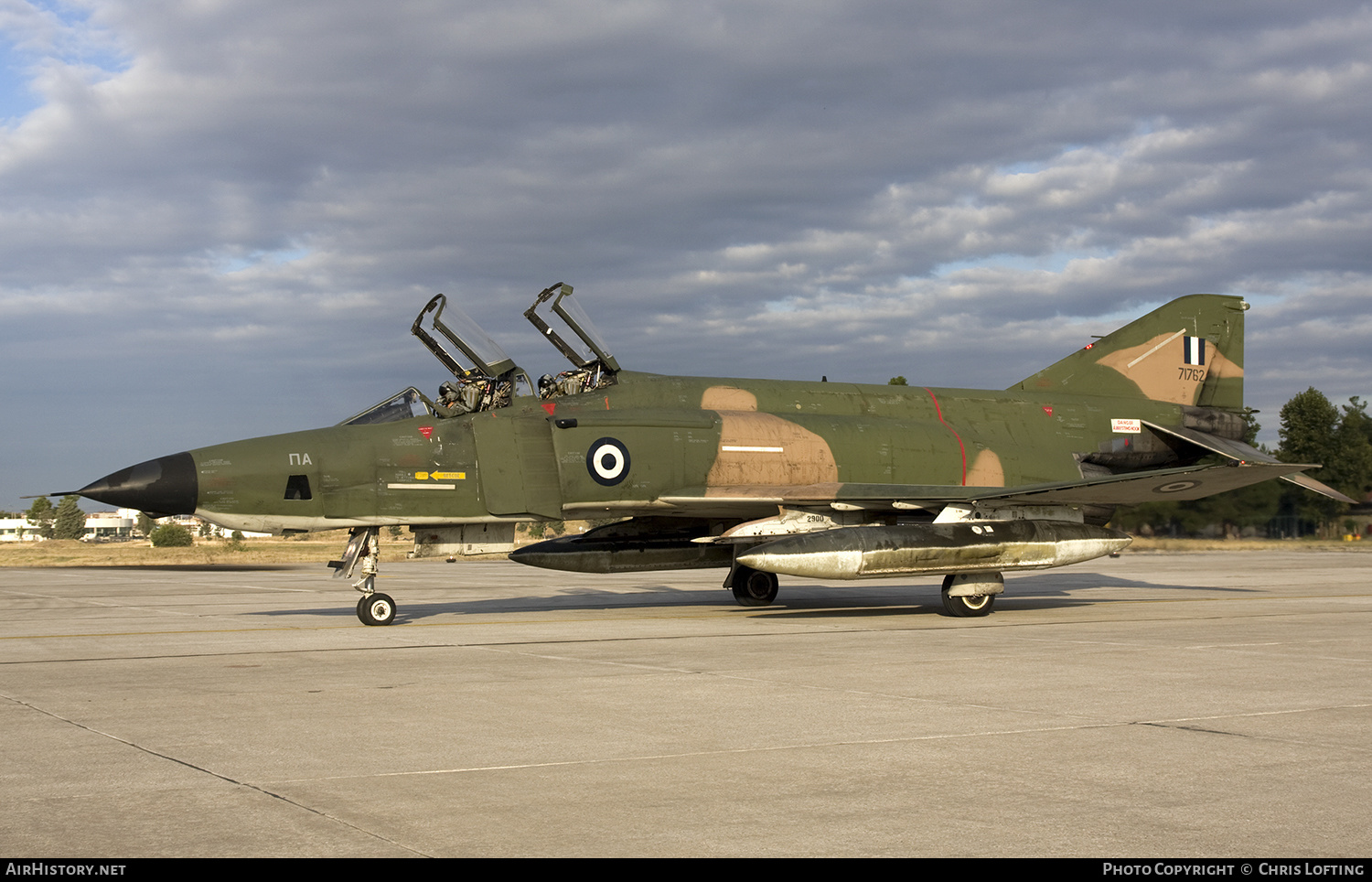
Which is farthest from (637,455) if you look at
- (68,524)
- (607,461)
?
(68,524)

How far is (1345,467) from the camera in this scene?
54.8 m

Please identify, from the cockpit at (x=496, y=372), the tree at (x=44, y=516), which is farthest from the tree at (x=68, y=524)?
the cockpit at (x=496, y=372)

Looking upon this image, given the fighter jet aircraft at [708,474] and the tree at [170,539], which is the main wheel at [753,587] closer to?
the fighter jet aircraft at [708,474]

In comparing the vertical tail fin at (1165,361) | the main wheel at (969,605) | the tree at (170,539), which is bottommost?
the tree at (170,539)

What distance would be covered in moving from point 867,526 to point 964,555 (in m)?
1.28

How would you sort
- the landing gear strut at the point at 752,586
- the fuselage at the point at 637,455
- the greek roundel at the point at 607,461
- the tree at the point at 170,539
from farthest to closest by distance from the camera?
the tree at the point at 170,539
the landing gear strut at the point at 752,586
the greek roundel at the point at 607,461
the fuselage at the point at 637,455

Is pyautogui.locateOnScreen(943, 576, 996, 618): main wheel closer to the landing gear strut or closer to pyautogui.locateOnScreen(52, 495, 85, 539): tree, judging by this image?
the landing gear strut

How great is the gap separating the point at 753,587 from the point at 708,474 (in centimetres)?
299

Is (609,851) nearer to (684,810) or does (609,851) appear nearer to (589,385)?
(684,810)

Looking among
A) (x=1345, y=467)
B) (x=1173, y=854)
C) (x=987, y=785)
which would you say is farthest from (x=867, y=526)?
(x=1345, y=467)

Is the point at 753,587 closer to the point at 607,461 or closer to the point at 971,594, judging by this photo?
the point at 971,594

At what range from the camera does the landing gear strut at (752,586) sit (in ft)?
56.2

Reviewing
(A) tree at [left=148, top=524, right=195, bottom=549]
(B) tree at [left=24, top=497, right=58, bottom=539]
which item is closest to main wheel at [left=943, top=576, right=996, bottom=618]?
(A) tree at [left=148, top=524, right=195, bottom=549]

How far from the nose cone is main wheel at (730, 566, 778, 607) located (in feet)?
26.3
